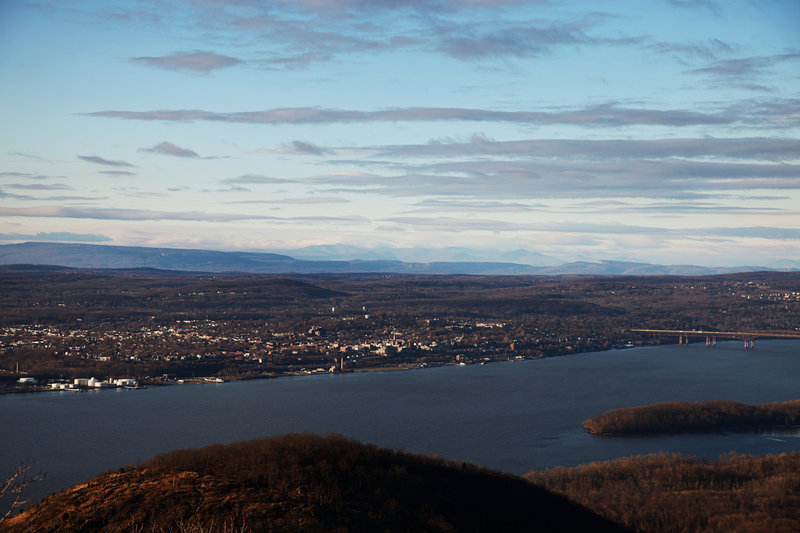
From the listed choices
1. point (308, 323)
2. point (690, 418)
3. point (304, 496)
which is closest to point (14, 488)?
point (304, 496)

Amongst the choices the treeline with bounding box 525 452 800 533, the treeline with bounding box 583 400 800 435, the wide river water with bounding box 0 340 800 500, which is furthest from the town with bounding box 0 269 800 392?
the treeline with bounding box 525 452 800 533

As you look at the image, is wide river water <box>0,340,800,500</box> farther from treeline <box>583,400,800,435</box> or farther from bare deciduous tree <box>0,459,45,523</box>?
bare deciduous tree <box>0,459,45,523</box>

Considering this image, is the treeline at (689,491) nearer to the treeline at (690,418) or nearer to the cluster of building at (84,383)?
the treeline at (690,418)

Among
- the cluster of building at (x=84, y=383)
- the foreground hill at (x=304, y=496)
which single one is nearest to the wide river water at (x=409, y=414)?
the cluster of building at (x=84, y=383)

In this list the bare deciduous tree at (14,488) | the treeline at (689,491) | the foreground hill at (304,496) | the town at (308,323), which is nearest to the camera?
the bare deciduous tree at (14,488)

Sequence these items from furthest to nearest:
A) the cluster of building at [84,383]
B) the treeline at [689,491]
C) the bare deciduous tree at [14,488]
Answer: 1. the cluster of building at [84,383]
2. the treeline at [689,491]
3. the bare deciduous tree at [14,488]

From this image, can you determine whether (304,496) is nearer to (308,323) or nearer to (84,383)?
(84,383)
